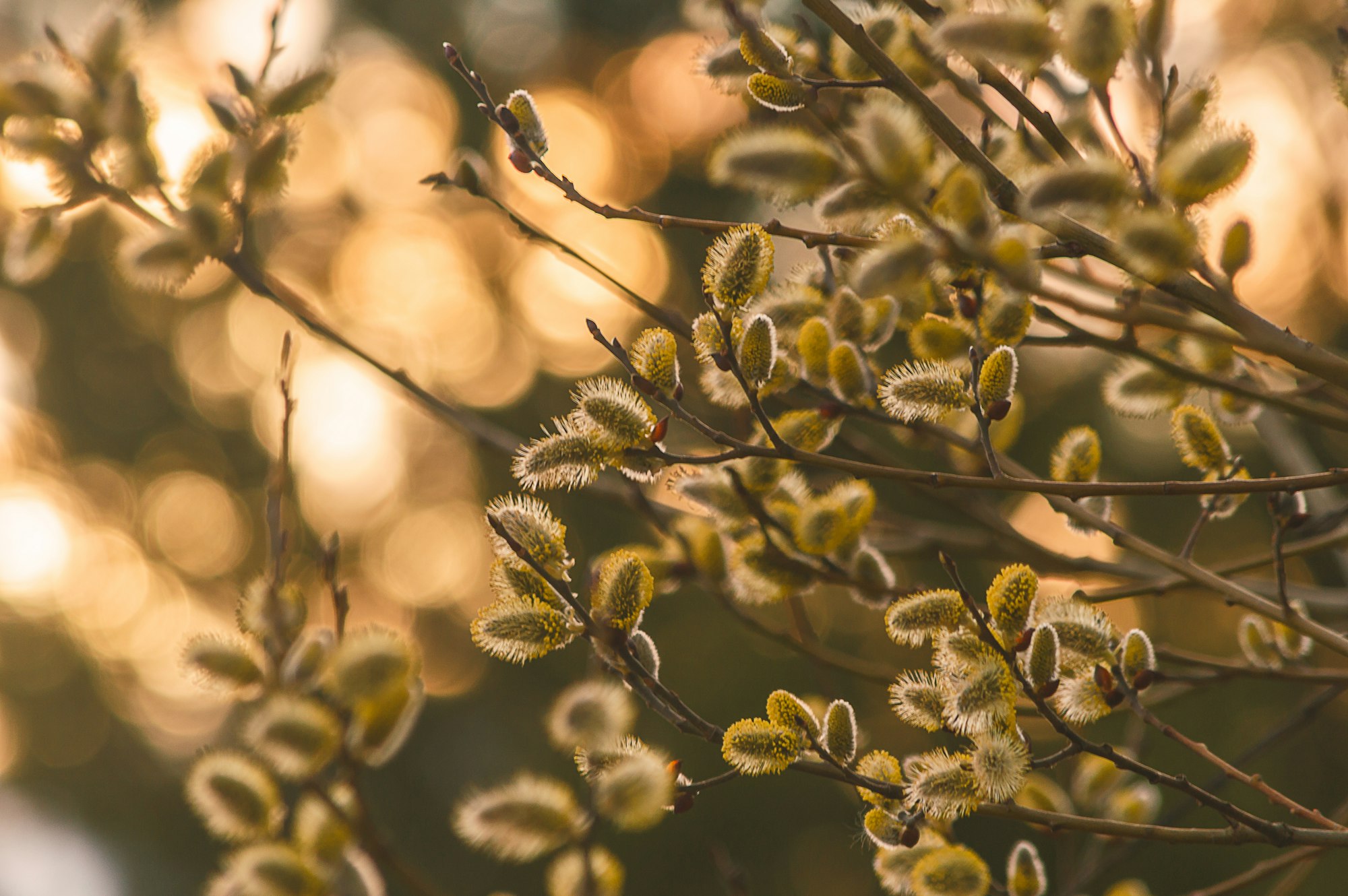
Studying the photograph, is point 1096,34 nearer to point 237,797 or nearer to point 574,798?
point 574,798

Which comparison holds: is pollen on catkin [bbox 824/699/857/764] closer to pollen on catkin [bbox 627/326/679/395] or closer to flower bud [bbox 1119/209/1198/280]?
pollen on catkin [bbox 627/326/679/395]

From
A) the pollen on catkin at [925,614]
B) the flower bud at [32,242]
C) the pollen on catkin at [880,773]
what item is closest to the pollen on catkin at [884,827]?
the pollen on catkin at [880,773]

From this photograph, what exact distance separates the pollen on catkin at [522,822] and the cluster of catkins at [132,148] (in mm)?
921

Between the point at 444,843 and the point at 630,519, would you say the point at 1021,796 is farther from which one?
the point at 444,843

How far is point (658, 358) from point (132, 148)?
0.93 meters

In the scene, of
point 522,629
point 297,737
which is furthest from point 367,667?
point 522,629

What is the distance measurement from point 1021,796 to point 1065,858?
549mm

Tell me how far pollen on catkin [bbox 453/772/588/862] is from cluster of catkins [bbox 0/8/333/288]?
92 cm

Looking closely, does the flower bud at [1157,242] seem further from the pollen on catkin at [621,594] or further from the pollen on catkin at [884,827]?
the pollen on catkin at [884,827]

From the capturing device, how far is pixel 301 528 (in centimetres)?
1010

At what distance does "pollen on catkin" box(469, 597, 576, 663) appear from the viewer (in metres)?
1.20

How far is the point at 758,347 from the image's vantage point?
1301 millimetres

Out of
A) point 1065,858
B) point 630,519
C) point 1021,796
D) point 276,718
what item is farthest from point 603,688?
point 630,519

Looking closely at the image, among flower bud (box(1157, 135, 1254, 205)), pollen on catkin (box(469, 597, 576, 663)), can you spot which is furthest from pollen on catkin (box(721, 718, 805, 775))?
flower bud (box(1157, 135, 1254, 205))
